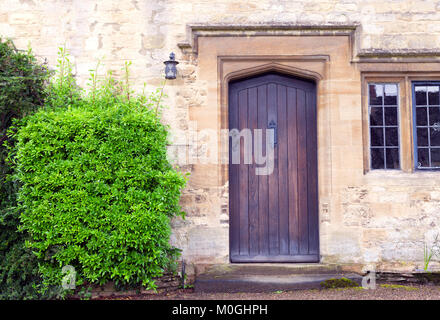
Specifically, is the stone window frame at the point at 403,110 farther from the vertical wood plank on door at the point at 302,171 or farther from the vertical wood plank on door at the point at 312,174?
the vertical wood plank on door at the point at 302,171

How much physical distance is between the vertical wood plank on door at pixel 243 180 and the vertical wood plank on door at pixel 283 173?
44cm

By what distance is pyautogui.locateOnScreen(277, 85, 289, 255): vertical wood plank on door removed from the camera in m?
5.39

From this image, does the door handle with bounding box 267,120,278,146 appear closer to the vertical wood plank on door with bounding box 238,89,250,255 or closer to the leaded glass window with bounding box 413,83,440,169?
the vertical wood plank on door with bounding box 238,89,250,255

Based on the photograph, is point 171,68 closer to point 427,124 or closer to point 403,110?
point 403,110

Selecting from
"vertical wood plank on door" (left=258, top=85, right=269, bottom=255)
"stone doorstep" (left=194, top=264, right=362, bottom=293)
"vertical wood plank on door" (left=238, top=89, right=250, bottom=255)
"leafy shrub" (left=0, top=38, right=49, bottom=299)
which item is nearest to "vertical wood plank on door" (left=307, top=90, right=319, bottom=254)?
"stone doorstep" (left=194, top=264, right=362, bottom=293)

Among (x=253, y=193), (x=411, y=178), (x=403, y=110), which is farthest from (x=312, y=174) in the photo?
(x=403, y=110)

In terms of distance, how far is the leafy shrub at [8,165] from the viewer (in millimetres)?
4543

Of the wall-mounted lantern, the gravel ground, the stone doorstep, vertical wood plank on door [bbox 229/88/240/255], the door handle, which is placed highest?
the wall-mounted lantern

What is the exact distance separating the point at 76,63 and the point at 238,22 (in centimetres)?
218

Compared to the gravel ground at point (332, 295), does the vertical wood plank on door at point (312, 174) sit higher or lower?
higher

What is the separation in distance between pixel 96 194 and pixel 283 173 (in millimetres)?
2413

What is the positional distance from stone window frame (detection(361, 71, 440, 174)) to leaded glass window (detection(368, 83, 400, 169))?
6cm

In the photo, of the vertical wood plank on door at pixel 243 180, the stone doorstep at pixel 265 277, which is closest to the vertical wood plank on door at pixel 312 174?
the stone doorstep at pixel 265 277

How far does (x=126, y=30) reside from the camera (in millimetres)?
5371
